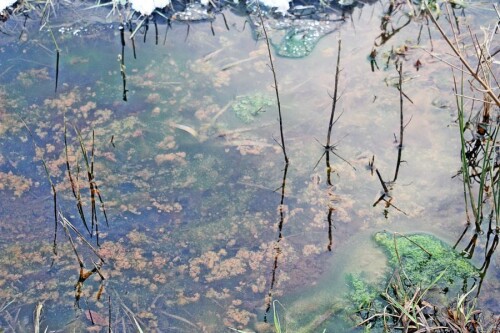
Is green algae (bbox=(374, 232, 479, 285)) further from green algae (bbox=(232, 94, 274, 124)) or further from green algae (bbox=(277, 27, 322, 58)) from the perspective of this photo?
green algae (bbox=(277, 27, 322, 58))

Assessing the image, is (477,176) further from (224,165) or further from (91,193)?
(91,193)

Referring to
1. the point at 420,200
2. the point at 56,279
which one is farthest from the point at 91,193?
the point at 420,200

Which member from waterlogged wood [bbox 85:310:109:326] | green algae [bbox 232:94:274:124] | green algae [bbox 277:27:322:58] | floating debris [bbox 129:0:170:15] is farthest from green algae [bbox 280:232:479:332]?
floating debris [bbox 129:0:170:15]

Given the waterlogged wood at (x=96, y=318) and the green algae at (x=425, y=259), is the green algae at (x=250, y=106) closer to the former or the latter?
the green algae at (x=425, y=259)

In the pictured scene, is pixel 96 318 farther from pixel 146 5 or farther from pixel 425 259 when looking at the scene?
pixel 146 5

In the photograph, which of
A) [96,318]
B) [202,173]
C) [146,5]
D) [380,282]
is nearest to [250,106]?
[202,173]

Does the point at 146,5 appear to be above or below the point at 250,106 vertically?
above
